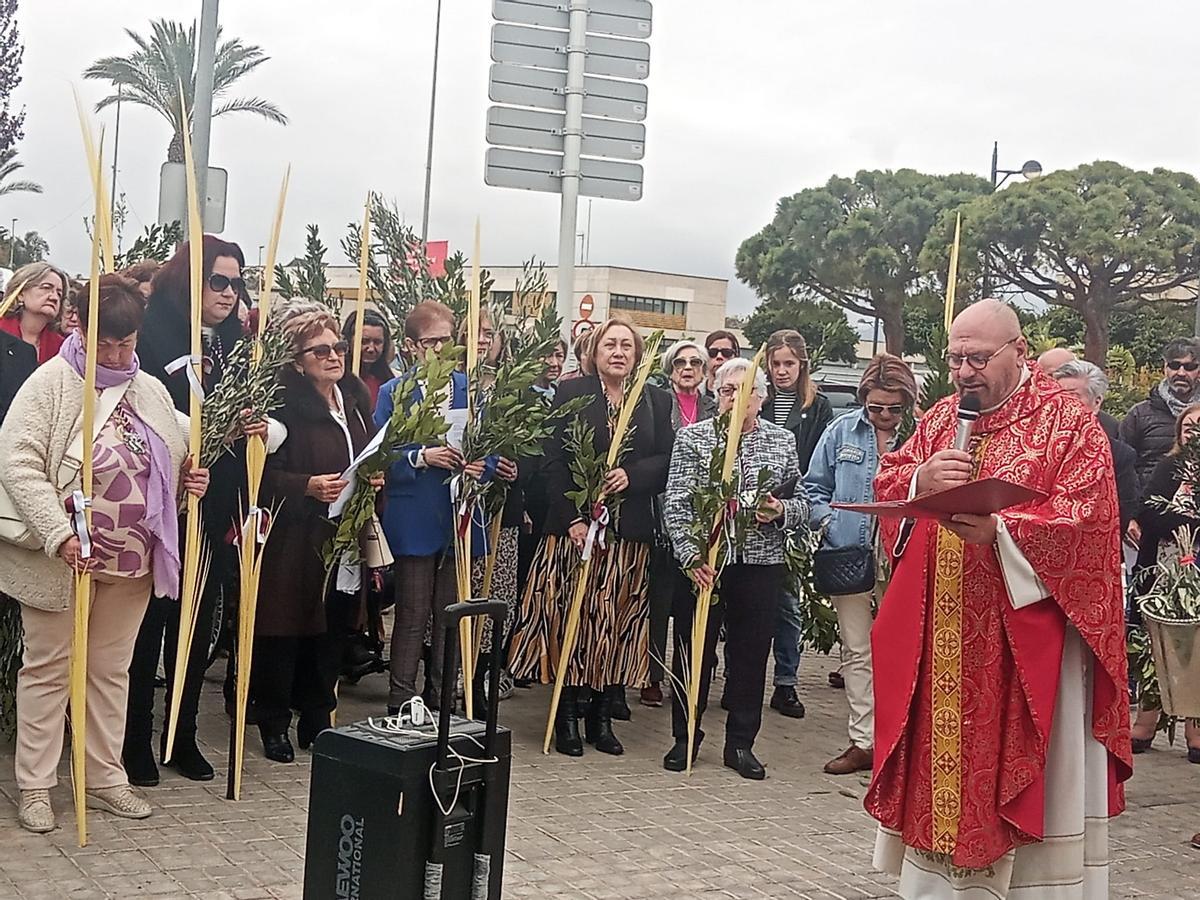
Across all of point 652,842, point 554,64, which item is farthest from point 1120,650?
point 554,64

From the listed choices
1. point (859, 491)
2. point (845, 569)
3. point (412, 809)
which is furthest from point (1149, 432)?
point (412, 809)

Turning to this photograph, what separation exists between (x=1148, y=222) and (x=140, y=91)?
29185 millimetres

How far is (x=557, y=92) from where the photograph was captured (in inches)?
419

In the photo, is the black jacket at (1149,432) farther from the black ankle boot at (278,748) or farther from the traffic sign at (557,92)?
the black ankle boot at (278,748)

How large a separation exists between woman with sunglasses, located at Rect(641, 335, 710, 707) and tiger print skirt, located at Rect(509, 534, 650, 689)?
0.08m

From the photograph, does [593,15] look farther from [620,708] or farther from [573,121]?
[620,708]

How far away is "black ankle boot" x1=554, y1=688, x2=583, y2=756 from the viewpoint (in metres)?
7.27

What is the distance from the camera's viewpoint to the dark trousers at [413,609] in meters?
6.95

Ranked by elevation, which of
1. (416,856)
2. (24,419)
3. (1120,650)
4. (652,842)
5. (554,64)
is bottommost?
(652,842)

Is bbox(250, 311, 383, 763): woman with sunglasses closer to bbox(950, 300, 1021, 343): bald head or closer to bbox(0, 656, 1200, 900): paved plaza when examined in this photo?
bbox(0, 656, 1200, 900): paved plaza

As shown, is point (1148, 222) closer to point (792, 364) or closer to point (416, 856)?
point (792, 364)

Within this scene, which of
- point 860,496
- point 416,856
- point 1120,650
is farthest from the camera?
point 860,496

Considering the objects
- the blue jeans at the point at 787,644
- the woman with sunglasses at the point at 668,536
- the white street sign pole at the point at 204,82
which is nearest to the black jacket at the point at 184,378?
the woman with sunglasses at the point at 668,536

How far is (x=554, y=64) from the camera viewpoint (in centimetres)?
1062
